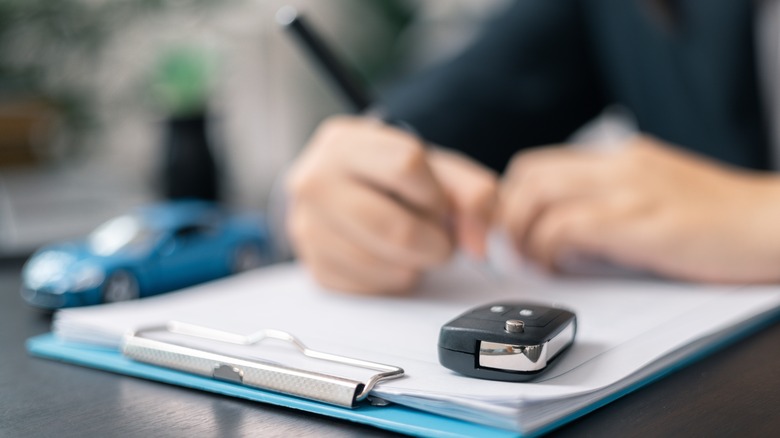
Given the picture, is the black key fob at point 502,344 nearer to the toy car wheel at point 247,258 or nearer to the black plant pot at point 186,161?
the toy car wheel at point 247,258

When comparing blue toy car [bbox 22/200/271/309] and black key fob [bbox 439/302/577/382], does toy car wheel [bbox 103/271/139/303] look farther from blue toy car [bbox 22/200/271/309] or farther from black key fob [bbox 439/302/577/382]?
black key fob [bbox 439/302/577/382]

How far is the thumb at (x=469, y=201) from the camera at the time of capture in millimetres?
574

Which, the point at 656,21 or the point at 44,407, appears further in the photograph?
the point at 656,21

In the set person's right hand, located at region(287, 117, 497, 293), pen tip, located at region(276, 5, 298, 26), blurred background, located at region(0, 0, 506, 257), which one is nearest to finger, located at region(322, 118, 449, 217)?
person's right hand, located at region(287, 117, 497, 293)

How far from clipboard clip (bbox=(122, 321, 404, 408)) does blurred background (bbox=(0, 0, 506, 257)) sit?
44cm

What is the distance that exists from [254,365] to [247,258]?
33 centimetres

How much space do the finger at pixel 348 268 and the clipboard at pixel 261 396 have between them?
0.17 m

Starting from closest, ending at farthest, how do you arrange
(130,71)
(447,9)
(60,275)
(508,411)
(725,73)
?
(508,411) < (60,275) < (725,73) < (130,71) < (447,9)

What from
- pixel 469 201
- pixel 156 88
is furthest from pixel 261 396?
pixel 156 88

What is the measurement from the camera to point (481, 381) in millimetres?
357

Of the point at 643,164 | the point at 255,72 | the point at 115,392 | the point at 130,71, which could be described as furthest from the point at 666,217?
the point at 255,72


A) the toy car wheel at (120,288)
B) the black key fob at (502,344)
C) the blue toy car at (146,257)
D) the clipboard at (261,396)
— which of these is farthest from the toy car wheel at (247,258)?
the black key fob at (502,344)

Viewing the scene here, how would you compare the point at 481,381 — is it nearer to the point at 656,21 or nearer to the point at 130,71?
the point at 656,21

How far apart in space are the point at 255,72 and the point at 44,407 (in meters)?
1.74
